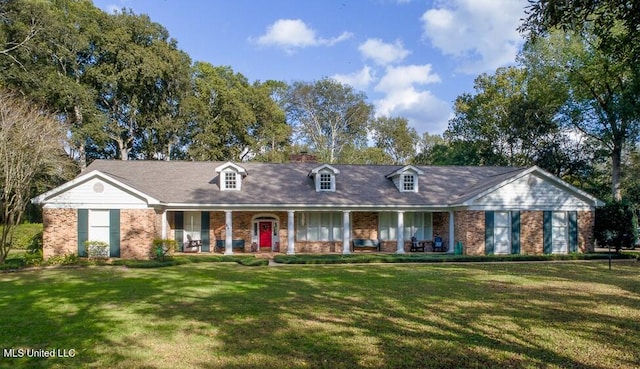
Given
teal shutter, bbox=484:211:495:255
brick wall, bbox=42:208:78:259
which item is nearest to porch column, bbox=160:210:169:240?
→ brick wall, bbox=42:208:78:259

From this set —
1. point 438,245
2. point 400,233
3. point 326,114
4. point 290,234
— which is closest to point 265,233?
point 290,234

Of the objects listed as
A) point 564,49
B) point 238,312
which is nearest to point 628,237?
point 564,49

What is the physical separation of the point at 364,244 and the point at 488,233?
649cm

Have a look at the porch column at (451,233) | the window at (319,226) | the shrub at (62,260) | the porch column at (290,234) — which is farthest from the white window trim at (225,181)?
the porch column at (451,233)

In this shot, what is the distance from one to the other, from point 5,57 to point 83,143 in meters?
7.78

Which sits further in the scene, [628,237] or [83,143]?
[83,143]

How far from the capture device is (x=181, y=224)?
2236cm

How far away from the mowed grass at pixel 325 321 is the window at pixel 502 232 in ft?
24.6

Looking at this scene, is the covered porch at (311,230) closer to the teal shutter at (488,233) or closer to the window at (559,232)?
the teal shutter at (488,233)

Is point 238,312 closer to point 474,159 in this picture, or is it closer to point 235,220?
point 235,220

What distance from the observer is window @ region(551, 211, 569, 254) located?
21781mm

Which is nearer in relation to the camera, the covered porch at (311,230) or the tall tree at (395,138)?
the covered porch at (311,230)

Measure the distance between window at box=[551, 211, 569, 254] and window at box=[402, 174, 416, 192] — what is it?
7.51 meters

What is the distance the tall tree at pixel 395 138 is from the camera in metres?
53.8
